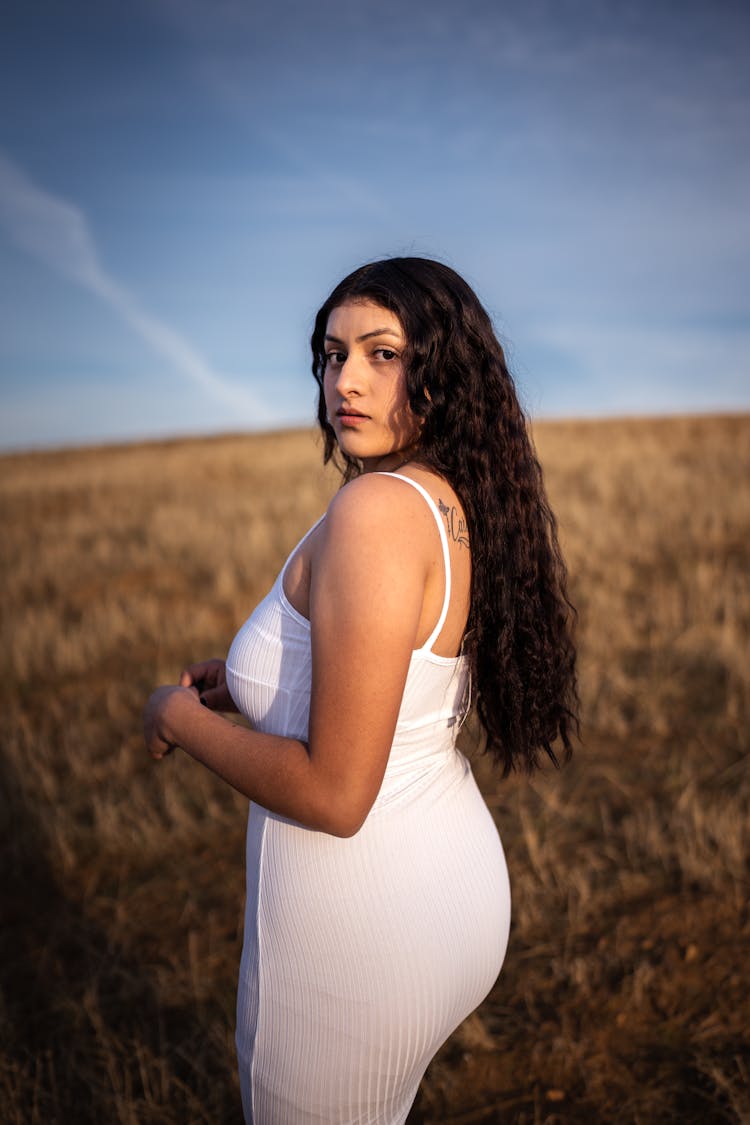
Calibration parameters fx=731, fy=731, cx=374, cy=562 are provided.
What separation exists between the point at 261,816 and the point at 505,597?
0.62 meters

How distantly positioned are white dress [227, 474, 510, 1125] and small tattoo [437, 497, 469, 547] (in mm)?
47

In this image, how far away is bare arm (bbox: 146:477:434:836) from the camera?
42.1 inches

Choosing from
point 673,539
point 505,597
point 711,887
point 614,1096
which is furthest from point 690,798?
point 673,539

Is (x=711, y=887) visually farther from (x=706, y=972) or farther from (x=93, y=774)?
(x=93, y=774)

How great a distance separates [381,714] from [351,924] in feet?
1.40

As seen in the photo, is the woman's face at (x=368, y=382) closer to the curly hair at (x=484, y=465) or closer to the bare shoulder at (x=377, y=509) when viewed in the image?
Result: the curly hair at (x=484, y=465)

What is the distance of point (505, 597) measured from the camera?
1.41 metres

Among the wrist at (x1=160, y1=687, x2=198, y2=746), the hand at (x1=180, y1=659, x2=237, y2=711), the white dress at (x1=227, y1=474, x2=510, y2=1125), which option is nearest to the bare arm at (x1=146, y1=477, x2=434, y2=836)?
the white dress at (x1=227, y1=474, x2=510, y2=1125)

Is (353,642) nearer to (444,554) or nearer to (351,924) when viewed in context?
(444,554)

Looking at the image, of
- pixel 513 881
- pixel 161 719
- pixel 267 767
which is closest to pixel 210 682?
pixel 161 719

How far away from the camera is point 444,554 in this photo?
1200 millimetres

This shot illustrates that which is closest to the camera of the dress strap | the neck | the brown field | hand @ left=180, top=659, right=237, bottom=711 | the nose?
the dress strap

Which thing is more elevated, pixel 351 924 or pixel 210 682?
pixel 210 682

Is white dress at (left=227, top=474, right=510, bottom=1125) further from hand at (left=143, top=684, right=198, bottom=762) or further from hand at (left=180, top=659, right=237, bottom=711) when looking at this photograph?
hand at (left=180, top=659, right=237, bottom=711)
